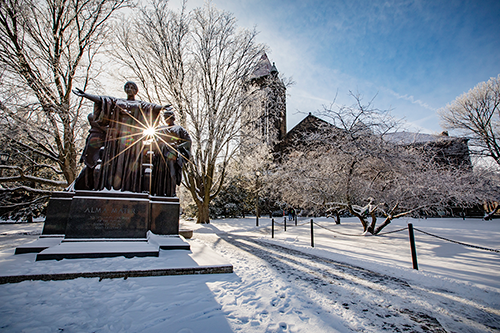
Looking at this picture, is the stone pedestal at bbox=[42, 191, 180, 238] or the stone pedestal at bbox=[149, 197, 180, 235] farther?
the stone pedestal at bbox=[149, 197, 180, 235]

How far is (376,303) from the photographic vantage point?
2867 mm

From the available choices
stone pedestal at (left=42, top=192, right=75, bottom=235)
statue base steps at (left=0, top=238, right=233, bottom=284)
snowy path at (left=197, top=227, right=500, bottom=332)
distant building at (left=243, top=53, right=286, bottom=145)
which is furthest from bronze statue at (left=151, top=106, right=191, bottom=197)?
distant building at (left=243, top=53, right=286, bottom=145)

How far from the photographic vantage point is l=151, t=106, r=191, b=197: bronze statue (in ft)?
20.4

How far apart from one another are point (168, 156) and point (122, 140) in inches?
47.9

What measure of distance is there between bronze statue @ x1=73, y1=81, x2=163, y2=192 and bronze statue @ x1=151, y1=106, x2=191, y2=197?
60 centimetres

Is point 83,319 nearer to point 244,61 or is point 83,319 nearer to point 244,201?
point 244,61

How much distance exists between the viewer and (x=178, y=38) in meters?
13.6

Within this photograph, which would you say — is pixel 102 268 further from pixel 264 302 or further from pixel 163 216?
A: pixel 264 302

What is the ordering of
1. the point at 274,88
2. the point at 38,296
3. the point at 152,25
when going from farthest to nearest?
the point at 274,88 < the point at 152,25 < the point at 38,296

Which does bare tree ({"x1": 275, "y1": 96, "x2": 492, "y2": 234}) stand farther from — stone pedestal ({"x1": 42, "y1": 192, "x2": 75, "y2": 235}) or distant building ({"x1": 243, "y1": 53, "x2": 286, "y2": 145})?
stone pedestal ({"x1": 42, "y1": 192, "x2": 75, "y2": 235})

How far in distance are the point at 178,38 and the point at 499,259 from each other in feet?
55.0

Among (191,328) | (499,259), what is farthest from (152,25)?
(499,259)

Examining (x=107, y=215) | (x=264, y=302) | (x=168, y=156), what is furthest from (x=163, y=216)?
(x=264, y=302)

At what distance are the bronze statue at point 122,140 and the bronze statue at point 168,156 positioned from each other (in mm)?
595
